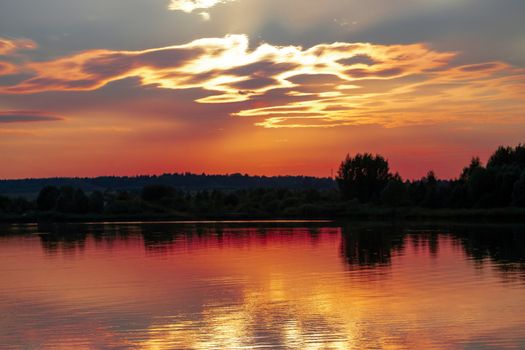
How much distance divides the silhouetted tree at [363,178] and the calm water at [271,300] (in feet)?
292

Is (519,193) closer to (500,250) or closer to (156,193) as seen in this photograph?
(500,250)

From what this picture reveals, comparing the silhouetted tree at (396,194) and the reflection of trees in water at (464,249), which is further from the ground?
the silhouetted tree at (396,194)

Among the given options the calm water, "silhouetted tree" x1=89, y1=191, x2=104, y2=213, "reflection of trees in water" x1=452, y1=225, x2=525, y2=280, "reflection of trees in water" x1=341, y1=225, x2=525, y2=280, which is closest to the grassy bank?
"silhouetted tree" x1=89, y1=191, x2=104, y2=213

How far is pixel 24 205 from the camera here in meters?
158

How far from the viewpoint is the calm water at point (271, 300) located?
19250mm

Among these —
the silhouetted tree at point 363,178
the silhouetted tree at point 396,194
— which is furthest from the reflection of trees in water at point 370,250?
the silhouetted tree at point 363,178

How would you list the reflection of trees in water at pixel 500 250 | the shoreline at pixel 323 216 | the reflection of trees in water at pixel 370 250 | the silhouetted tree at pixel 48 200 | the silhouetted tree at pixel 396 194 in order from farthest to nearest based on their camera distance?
the silhouetted tree at pixel 48 200
the silhouetted tree at pixel 396 194
the shoreline at pixel 323 216
the reflection of trees in water at pixel 370 250
the reflection of trees in water at pixel 500 250

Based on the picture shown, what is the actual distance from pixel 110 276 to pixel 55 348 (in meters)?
17.0

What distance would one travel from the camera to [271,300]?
26.2m

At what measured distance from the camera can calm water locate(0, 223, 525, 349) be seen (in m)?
19.2

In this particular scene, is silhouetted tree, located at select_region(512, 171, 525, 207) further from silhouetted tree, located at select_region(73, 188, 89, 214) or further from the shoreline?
silhouetted tree, located at select_region(73, 188, 89, 214)

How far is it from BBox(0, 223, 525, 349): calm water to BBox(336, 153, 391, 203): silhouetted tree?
89.0m

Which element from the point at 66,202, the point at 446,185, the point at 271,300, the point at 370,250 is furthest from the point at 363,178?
the point at 271,300

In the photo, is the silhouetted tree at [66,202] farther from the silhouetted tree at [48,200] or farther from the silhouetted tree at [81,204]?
the silhouetted tree at [48,200]
